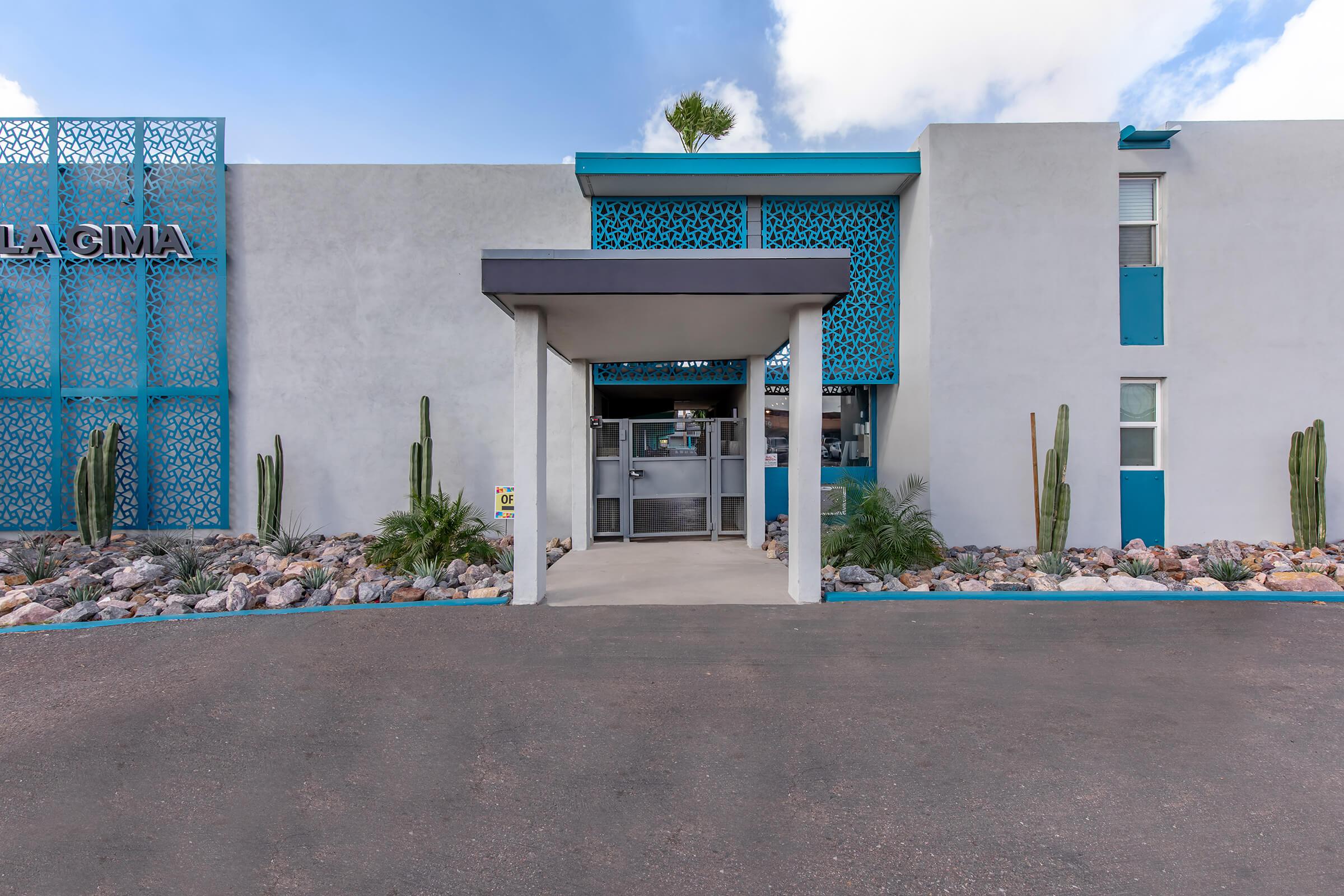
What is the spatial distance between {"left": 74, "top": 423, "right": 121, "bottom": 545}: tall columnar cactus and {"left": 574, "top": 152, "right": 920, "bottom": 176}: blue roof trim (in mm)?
7154

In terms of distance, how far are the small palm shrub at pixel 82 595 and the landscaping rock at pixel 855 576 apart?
23.4 feet

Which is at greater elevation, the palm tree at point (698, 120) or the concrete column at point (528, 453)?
the palm tree at point (698, 120)

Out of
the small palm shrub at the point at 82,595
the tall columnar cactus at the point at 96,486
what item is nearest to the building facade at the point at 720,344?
the tall columnar cactus at the point at 96,486

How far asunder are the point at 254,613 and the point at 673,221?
6995 mm

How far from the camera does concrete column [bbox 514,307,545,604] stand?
5945 millimetres

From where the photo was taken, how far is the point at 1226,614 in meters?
5.68

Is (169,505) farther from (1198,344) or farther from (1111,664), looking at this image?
(1198,344)

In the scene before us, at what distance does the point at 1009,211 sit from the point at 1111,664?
6345 mm

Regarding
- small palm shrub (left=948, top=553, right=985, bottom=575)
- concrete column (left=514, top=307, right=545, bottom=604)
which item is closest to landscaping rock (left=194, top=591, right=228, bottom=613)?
concrete column (left=514, top=307, right=545, bottom=604)

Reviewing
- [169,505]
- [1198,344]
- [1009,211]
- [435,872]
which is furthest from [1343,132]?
[169,505]

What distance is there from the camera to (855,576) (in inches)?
266

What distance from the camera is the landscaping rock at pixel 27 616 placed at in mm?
5609

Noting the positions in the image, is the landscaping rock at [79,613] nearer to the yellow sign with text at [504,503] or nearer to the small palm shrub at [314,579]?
the small palm shrub at [314,579]

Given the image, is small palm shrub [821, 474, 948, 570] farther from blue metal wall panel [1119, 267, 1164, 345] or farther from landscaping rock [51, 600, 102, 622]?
landscaping rock [51, 600, 102, 622]
